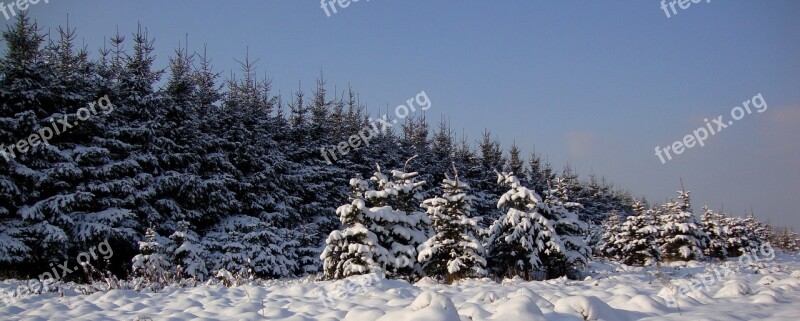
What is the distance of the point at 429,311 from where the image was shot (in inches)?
168

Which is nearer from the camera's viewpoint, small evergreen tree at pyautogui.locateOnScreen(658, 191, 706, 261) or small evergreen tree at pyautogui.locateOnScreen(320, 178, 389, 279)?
small evergreen tree at pyautogui.locateOnScreen(320, 178, 389, 279)

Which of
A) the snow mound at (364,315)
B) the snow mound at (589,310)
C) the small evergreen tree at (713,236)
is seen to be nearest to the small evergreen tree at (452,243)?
the snow mound at (364,315)

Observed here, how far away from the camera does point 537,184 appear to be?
43719mm

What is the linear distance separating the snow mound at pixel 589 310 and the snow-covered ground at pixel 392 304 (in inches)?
0.4

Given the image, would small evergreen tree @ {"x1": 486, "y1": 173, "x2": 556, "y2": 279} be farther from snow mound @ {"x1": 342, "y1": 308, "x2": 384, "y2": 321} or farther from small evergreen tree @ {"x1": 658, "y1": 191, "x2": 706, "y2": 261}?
small evergreen tree @ {"x1": 658, "y1": 191, "x2": 706, "y2": 261}

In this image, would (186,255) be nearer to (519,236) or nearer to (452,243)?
(452,243)

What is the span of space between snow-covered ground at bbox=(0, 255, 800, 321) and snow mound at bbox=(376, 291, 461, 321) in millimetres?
10

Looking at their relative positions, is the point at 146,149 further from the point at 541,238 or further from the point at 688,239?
the point at 688,239

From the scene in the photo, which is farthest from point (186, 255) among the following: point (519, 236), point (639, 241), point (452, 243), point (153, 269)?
point (639, 241)

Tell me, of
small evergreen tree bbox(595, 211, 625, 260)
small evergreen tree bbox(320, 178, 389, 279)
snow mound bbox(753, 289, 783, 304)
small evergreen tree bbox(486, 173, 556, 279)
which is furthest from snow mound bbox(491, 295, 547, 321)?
small evergreen tree bbox(595, 211, 625, 260)

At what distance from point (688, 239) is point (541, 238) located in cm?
1455

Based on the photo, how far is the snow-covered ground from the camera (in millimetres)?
4770

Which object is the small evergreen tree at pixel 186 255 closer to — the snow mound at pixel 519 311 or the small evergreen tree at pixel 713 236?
the snow mound at pixel 519 311

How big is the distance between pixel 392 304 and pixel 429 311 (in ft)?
8.10
